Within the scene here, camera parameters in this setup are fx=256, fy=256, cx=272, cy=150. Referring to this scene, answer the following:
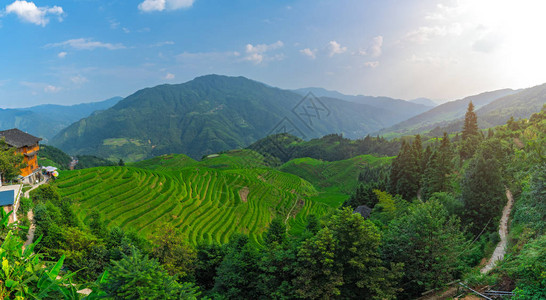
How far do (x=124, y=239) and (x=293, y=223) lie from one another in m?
34.6

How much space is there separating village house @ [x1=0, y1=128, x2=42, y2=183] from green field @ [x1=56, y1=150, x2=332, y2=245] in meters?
3.83

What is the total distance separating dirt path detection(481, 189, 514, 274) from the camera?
56.5 feet

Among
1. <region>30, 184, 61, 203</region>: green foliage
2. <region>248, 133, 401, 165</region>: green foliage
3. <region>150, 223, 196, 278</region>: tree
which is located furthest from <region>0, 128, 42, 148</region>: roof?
<region>248, 133, 401, 165</region>: green foliage

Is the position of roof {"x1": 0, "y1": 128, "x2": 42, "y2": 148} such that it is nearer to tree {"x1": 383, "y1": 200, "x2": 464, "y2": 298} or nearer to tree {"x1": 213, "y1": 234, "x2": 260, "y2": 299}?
tree {"x1": 213, "y1": 234, "x2": 260, "y2": 299}

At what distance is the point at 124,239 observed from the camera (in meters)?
22.4

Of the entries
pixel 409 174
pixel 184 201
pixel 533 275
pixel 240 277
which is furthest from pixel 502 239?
pixel 184 201

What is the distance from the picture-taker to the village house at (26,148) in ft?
117

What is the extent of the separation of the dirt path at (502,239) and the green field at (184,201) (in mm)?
26675

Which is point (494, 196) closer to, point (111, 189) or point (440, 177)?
point (440, 177)

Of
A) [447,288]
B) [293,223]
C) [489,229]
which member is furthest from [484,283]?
[293,223]

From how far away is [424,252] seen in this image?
15359 millimetres

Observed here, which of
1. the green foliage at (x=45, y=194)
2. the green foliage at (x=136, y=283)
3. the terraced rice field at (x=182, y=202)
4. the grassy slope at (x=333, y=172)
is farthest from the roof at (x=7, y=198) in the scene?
the grassy slope at (x=333, y=172)

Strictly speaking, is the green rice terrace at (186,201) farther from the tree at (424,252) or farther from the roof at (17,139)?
the tree at (424,252)

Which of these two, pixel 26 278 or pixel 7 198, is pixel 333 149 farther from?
pixel 26 278
